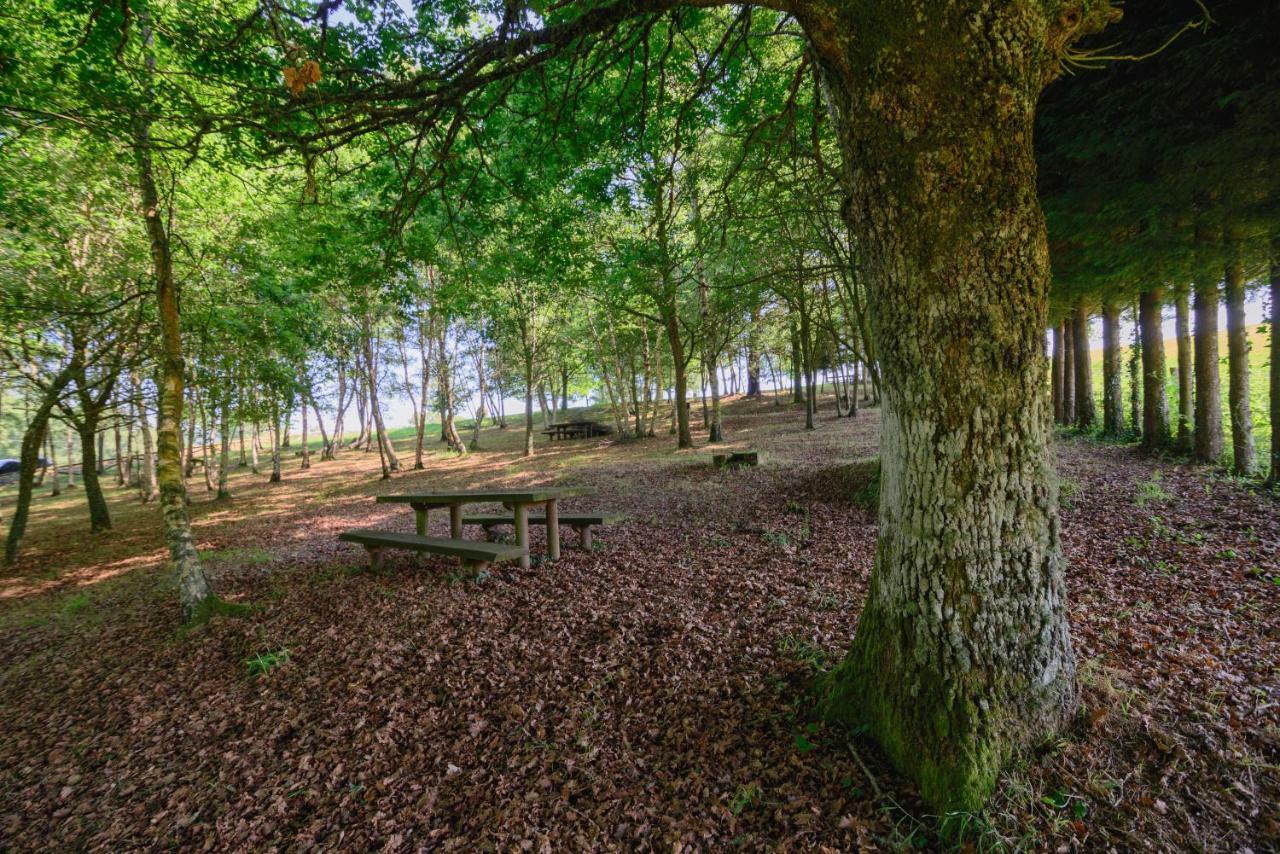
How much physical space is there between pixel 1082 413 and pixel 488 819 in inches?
680

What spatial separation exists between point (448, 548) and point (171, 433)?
3379 millimetres

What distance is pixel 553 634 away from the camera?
13.4 feet

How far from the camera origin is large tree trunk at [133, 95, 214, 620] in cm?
510

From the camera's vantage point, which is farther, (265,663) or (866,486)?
(866,486)

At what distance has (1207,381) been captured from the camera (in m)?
7.84

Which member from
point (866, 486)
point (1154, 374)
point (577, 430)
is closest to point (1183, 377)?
point (1154, 374)

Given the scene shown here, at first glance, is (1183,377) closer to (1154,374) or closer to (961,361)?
(1154,374)

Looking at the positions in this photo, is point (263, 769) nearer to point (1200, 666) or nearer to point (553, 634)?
point (553, 634)

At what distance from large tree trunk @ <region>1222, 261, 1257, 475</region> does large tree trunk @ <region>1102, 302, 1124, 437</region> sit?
4.44 meters

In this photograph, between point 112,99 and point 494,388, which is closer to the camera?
point 112,99

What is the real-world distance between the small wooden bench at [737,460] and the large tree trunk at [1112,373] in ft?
28.9

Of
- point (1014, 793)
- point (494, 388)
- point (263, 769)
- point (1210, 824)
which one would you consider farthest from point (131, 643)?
point (494, 388)

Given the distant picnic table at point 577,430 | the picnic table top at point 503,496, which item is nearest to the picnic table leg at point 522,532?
the picnic table top at point 503,496

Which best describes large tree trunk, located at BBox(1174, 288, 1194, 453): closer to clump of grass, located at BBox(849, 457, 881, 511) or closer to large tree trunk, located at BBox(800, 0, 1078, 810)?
clump of grass, located at BBox(849, 457, 881, 511)
